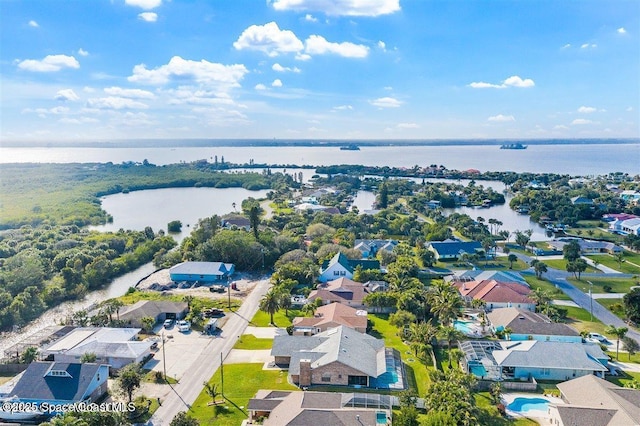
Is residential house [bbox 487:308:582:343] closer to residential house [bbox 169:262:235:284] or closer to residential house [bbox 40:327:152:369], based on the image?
residential house [bbox 40:327:152:369]

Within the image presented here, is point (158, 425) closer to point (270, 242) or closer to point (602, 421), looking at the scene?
point (602, 421)

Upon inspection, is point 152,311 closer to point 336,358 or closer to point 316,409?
point 336,358

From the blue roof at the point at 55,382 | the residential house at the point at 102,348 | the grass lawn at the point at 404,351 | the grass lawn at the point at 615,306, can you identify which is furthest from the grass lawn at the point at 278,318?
the grass lawn at the point at 615,306

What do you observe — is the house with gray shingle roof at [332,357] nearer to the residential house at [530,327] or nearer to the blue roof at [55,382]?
the residential house at [530,327]

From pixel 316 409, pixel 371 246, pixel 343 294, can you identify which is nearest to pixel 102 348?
pixel 316 409

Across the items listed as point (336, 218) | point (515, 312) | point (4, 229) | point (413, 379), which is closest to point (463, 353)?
point (413, 379)
